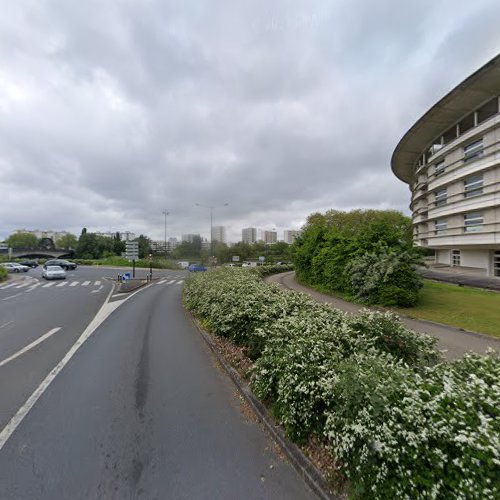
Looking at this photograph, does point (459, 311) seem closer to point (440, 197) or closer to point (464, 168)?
point (464, 168)

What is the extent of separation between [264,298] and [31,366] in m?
5.01

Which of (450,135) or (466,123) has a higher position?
(466,123)

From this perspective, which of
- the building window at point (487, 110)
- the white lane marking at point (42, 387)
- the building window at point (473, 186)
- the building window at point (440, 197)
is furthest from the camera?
the building window at point (440, 197)

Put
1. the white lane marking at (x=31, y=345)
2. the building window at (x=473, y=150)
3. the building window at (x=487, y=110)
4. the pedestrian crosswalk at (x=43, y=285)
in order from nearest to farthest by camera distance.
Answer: the white lane marking at (x=31, y=345), the pedestrian crosswalk at (x=43, y=285), the building window at (x=487, y=110), the building window at (x=473, y=150)

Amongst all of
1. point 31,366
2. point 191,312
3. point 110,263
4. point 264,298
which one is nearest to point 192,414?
point 264,298

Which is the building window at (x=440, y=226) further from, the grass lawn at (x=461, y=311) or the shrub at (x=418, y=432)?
the shrub at (x=418, y=432)

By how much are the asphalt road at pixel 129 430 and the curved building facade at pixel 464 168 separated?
29628 mm

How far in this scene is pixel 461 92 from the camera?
22.5m

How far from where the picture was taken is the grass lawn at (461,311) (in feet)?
26.4

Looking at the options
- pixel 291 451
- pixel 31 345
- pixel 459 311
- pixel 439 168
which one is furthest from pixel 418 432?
pixel 439 168

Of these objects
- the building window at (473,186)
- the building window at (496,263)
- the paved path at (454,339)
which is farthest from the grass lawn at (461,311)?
the building window at (473,186)

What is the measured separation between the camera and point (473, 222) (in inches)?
1012

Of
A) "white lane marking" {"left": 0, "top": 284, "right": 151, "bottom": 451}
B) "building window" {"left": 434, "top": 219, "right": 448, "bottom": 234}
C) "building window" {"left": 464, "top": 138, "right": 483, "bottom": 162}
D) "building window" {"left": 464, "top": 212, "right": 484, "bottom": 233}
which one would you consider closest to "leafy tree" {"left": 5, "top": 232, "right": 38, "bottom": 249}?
"white lane marking" {"left": 0, "top": 284, "right": 151, "bottom": 451}

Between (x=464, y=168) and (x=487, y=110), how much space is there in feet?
18.9
